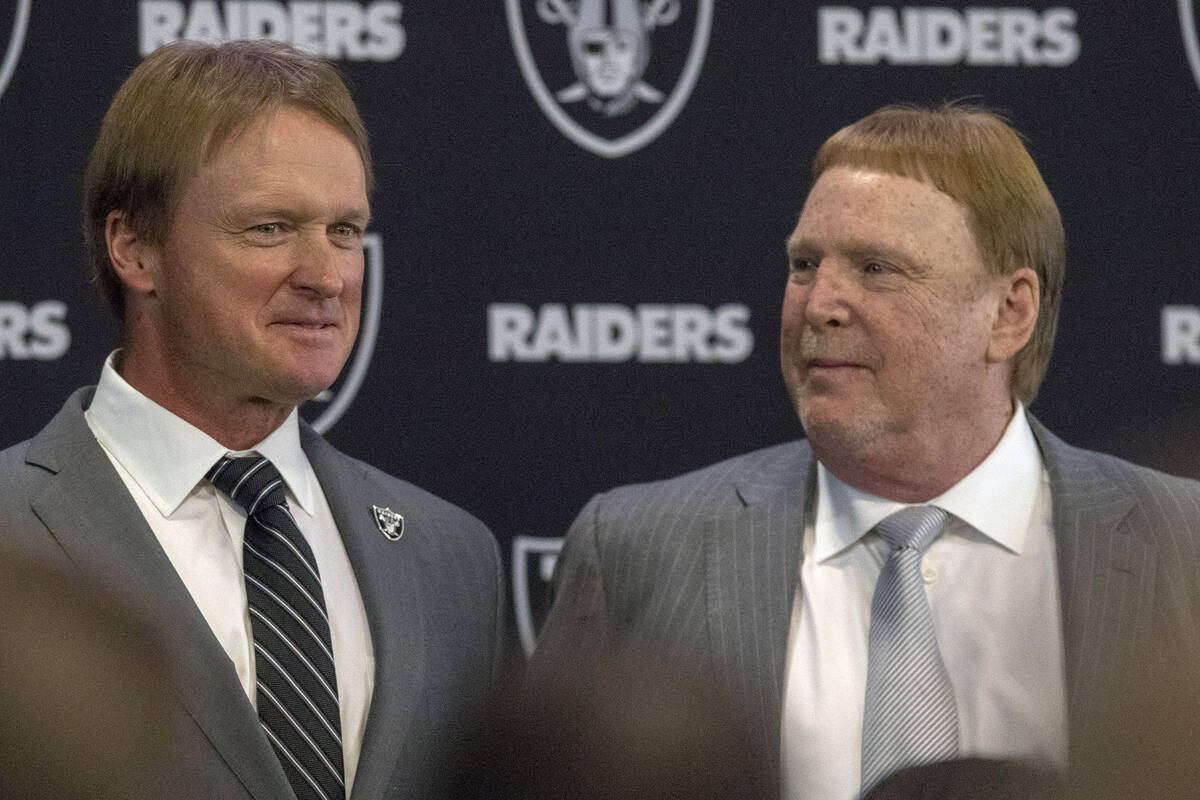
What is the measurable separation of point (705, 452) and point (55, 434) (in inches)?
54.1

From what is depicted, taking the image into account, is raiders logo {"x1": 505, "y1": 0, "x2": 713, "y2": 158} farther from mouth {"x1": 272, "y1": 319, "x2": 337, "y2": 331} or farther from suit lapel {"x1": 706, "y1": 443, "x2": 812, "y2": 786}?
mouth {"x1": 272, "y1": 319, "x2": 337, "y2": 331}

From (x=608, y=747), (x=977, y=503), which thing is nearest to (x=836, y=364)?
(x=977, y=503)

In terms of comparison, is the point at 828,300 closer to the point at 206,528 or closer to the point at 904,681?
the point at 904,681

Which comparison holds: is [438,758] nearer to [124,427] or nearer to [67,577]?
[124,427]

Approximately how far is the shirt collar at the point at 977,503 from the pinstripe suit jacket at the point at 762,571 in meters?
0.05

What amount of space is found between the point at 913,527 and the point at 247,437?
109cm

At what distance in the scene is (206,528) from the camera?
7.70 feet

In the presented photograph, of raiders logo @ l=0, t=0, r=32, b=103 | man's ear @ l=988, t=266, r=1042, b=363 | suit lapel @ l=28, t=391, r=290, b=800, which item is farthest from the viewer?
raiders logo @ l=0, t=0, r=32, b=103

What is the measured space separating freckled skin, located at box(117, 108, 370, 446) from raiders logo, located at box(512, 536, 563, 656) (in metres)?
0.93

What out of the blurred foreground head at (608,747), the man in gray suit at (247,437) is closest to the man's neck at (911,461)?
the man in gray suit at (247,437)

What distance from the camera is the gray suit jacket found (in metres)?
2.14

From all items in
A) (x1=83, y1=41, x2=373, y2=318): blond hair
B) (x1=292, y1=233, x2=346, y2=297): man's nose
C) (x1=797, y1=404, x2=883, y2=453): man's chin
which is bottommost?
(x1=797, y1=404, x2=883, y2=453): man's chin

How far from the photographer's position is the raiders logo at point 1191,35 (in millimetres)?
3230

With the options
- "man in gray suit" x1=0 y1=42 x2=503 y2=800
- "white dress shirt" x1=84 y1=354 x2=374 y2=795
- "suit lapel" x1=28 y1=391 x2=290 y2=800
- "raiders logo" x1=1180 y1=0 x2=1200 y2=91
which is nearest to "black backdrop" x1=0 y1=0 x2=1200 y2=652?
"raiders logo" x1=1180 y1=0 x2=1200 y2=91
